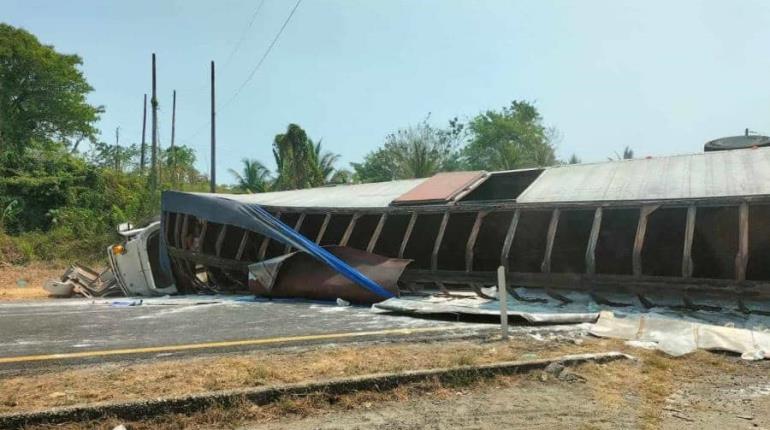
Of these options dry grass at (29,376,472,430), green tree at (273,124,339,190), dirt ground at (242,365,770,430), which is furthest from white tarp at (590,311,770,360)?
green tree at (273,124,339,190)

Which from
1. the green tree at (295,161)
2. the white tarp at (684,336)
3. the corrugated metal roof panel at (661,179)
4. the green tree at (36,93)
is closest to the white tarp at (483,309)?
the white tarp at (684,336)

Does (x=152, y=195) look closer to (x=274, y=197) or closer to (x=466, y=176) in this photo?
(x=274, y=197)

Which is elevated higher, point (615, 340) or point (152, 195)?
point (152, 195)

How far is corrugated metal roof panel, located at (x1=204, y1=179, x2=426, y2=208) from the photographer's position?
45.8ft

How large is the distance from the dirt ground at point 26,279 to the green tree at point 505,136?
1353 inches

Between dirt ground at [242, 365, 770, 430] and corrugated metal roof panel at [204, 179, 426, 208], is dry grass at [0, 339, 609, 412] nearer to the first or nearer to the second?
dirt ground at [242, 365, 770, 430]

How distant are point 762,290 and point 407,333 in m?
5.43

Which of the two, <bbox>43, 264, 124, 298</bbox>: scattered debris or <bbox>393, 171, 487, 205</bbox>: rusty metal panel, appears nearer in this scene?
<bbox>393, 171, 487, 205</bbox>: rusty metal panel

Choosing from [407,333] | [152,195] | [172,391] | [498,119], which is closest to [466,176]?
[407,333]

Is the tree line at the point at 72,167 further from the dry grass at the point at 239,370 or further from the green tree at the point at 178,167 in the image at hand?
the dry grass at the point at 239,370

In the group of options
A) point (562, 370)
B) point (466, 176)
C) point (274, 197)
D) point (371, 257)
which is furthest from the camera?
point (274, 197)

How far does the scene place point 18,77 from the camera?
34.5 meters

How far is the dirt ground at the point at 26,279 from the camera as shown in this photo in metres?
19.7

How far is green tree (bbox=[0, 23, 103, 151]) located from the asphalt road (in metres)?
29.1
